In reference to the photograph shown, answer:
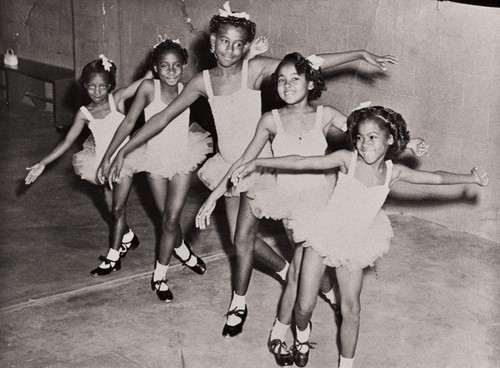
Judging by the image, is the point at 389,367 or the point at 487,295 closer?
the point at 389,367

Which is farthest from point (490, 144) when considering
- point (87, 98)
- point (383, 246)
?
point (87, 98)

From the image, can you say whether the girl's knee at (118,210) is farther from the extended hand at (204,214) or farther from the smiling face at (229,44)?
the extended hand at (204,214)

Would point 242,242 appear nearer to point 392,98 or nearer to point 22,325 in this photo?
point 22,325

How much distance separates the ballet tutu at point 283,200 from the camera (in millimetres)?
4559

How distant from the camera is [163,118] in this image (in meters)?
5.03

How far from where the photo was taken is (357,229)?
4.18 meters

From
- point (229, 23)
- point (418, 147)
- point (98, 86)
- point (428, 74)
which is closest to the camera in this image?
point (418, 147)

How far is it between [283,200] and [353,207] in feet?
1.92

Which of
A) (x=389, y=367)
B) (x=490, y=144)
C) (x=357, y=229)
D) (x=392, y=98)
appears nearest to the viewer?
(x=357, y=229)

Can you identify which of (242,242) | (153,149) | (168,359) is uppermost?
(153,149)

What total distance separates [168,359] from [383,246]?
1.32m

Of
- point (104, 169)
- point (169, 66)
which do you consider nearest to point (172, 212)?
point (104, 169)

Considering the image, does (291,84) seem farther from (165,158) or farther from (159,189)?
(159,189)

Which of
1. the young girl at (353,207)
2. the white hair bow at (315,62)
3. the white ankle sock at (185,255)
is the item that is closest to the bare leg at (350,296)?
the young girl at (353,207)
